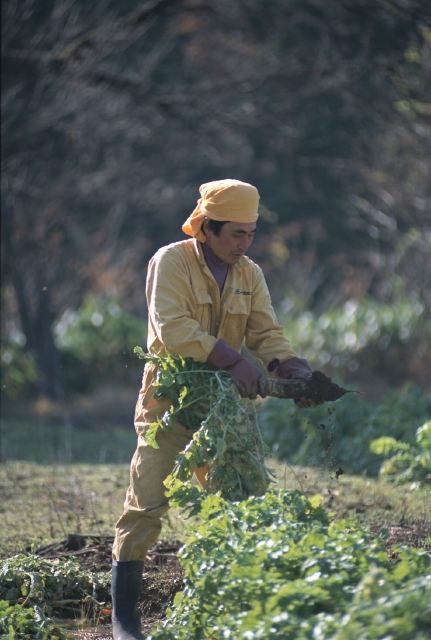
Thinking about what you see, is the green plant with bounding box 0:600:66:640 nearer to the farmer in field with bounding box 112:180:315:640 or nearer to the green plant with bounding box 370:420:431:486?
the farmer in field with bounding box 112:180:315:640

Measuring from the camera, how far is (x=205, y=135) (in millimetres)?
16172

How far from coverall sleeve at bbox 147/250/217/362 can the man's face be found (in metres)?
0.18

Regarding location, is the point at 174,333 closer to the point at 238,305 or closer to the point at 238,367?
the point at 238,367

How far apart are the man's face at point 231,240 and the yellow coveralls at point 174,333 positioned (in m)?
0.10

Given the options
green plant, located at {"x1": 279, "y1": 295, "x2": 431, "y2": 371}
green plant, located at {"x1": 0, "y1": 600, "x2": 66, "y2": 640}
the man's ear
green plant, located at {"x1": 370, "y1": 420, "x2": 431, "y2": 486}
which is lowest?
green plant, located at {"x1": 279, "y1": 295, "x2": 431, "y2": 371}

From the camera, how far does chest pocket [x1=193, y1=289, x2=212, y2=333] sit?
414 cm

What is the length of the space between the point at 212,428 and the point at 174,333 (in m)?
0.45

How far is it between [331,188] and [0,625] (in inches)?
A: 712

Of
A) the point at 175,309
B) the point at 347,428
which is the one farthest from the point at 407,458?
the point at 175,309

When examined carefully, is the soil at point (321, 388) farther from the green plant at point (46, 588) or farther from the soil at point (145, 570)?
the green plant at point (46, 588)

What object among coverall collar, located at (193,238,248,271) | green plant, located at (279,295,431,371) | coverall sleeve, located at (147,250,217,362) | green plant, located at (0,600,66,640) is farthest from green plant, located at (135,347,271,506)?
green plant, located at (279,295,431,371)

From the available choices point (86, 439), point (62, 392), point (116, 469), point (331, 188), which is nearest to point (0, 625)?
point (116, 469)

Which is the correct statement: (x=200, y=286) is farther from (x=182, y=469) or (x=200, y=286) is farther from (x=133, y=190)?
(x=133, y=190)

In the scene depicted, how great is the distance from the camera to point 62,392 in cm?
1327
